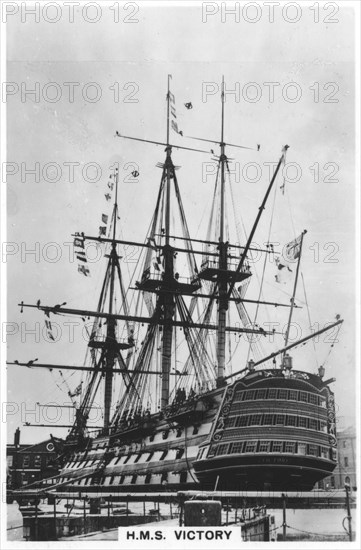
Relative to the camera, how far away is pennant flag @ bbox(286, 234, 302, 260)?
26.0 m

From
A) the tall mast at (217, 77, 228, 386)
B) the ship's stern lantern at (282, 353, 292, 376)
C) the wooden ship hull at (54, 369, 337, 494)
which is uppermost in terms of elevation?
the tall mast at (217, 77, 228, 386)

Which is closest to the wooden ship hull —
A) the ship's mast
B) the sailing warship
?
the sailing warship

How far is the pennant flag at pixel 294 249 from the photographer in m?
26.0

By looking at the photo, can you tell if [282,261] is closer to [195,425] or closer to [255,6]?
[195,425]

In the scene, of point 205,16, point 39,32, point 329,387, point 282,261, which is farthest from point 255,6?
point 329,387

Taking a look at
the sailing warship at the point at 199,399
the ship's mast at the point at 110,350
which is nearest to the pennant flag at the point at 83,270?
the sailing warship at the point at 199,399

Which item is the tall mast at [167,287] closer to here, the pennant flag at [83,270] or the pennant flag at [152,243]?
the pennant flag at [152,243]

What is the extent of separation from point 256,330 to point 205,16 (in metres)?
22.0

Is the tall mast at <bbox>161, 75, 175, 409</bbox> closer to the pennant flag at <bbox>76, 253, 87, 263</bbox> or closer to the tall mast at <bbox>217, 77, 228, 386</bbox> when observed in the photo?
the tall mast at <bbox>217, 77, 228, 386</bbox>

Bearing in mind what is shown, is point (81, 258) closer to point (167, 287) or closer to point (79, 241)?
point (79, 241)

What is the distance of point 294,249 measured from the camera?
26.4 meters

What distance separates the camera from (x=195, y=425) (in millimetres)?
29391

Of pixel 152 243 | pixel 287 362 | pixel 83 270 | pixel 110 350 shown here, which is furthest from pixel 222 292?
pixel 110 350

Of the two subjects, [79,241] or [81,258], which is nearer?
[81,258]
